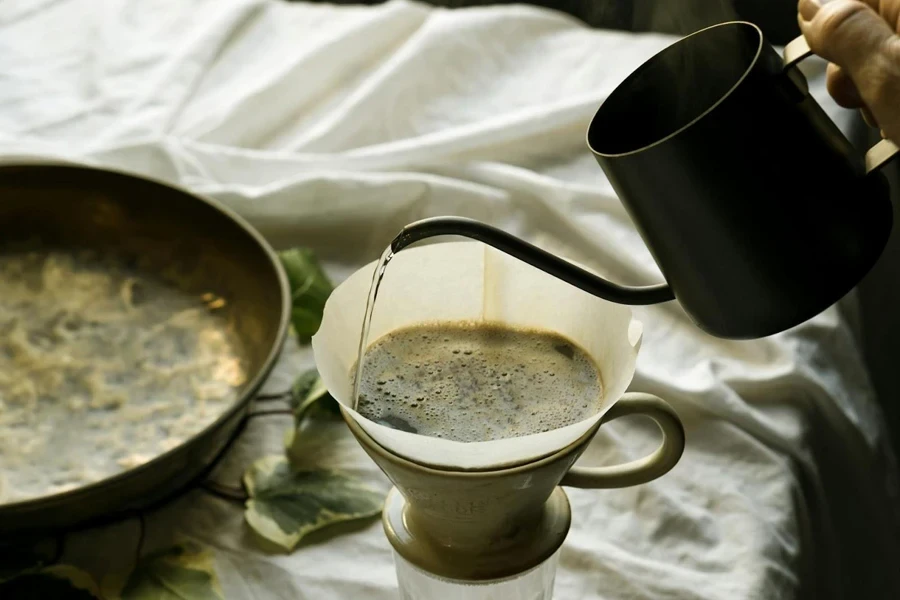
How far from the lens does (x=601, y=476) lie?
48 cm

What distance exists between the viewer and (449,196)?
88cm

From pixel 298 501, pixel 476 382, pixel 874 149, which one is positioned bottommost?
pixel 298 501

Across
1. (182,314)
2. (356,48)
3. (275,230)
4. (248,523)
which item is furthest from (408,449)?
(356,48)

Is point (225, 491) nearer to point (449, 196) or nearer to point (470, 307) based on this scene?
point (470, 307)

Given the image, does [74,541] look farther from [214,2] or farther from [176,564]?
[214,2]

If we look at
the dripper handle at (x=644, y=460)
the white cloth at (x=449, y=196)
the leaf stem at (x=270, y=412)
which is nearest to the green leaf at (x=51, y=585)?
the white cloth at (x=449, y=196)

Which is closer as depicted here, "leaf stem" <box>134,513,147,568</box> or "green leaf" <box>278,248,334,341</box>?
"leaf stem" <box>134,513,147,568</box>

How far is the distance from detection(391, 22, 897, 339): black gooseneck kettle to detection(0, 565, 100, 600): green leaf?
11.5 inches

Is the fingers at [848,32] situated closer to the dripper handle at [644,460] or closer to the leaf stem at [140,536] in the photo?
the dripper handle at [644,460]

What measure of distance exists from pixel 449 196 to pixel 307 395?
28 cm

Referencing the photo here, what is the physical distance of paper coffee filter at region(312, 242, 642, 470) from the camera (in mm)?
449

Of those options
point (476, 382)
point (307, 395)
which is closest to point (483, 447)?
point (476, 382)

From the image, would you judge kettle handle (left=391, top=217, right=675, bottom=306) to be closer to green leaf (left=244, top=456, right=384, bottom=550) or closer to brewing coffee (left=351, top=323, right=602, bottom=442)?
brewing coffee (left=351, top=323, right=602, bottom=442)

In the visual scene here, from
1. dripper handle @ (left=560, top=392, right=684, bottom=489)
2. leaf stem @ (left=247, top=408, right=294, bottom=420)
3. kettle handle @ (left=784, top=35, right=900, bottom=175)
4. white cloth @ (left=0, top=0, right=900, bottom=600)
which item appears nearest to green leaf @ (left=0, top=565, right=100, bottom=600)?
white cloth @ (left=0, top=0, right=900, bottom=600)
